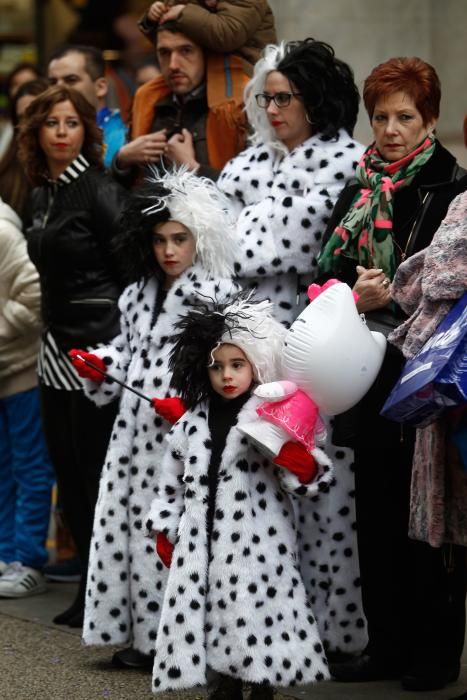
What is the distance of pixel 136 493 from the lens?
6363mm

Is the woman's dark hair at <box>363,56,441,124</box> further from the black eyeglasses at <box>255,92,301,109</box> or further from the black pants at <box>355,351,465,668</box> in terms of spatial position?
the black pants at <box>355,351,465,668</box>

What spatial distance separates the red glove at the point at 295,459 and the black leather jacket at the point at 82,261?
2006mm

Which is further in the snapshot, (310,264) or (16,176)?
(16,176)

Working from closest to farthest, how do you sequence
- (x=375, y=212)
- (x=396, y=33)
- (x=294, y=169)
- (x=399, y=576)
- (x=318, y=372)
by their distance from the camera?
(x=318, y=372) < (x=375, y=212) < (x=399, y=576) < (x=294, y=169) < (x=396, y=33)

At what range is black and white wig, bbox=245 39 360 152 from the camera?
256 inches

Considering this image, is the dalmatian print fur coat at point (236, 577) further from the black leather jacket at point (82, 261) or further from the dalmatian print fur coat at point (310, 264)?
the black leather jacket at point (82, 261)

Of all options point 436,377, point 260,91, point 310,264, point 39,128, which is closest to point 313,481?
point 436,377

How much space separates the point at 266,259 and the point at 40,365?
1525 mm

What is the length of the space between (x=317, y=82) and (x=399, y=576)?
82.1 inches

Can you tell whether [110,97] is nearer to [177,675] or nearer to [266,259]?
[266,259]

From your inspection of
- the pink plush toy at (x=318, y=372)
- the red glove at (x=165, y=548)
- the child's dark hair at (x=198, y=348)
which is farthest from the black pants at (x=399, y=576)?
the red glove at (x=165, y=548)

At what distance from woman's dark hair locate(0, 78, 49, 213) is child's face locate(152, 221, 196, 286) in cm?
230

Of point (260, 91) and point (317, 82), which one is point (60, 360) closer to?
point (260, 91)

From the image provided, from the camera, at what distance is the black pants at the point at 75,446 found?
23.3 feet
